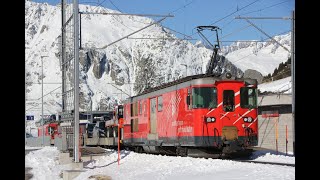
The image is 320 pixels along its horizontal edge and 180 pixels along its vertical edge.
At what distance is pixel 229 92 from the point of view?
20.2 m

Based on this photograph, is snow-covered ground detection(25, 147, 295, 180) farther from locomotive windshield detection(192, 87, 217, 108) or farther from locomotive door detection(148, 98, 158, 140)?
locomotive windshield detection(192, 87, 217, 108)

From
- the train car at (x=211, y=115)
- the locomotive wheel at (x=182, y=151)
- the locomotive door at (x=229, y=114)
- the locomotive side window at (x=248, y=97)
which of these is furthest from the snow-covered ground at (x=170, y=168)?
the locomotive side window at (x=248, y=97)

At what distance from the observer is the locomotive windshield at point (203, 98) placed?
1962cm

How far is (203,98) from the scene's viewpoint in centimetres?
1970

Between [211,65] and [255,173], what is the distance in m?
8.71

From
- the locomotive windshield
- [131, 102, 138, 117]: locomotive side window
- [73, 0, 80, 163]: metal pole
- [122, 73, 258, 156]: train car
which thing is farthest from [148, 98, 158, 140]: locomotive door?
the locomotive windshield

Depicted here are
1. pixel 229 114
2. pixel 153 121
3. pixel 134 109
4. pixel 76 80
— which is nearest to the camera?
pixel 229 114

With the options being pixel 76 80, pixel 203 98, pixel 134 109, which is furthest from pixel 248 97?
pixel 134 109

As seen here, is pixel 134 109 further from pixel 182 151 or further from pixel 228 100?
pixel 228 100

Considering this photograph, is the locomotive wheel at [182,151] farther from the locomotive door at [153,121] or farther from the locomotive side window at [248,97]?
the locomotive side window at [248,97]

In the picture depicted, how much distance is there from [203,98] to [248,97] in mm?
1827

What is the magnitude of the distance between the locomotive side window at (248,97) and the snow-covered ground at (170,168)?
1.99 m
